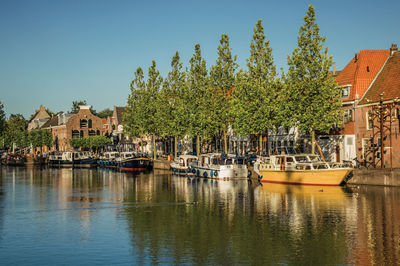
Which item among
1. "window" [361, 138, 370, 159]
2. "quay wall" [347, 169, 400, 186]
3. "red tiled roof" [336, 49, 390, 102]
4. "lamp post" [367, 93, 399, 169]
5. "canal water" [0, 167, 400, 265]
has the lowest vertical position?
"canal water" [0, 167, 400, 265]

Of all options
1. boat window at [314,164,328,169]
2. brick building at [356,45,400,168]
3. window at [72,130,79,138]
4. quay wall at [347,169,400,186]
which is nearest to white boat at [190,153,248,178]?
boat window at [314,164,328,169]

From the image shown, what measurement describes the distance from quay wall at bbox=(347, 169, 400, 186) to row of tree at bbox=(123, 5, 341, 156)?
7.49m

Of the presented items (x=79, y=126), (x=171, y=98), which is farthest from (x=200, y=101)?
(x=79, y=126)

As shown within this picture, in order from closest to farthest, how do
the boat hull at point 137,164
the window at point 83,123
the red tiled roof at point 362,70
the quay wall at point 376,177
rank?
1. the quay wall at point 376,177
2. the red tiled roof at point 362,70
3. the boat hull at point 137,164
4. the window at point 83,123

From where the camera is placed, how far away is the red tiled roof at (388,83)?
53406 millimetres

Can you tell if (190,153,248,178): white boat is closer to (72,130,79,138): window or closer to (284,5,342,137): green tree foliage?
(284,5,342,137): green tree foliage

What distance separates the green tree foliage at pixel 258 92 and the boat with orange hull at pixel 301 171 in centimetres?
799

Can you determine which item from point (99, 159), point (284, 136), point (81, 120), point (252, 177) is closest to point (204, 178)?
point (252, 177)

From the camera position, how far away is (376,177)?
47.2 meters

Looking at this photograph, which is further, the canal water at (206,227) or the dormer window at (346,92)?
the dormer window at (346,92)

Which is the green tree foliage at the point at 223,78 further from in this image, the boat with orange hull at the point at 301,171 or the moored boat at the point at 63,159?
the moored boat at the point at 63,159

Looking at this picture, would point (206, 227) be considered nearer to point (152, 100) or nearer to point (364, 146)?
point (364, 146)

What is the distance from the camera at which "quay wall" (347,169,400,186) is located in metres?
45.5

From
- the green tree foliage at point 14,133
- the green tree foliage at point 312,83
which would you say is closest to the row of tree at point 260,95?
the green tree foliage at point 312,83
